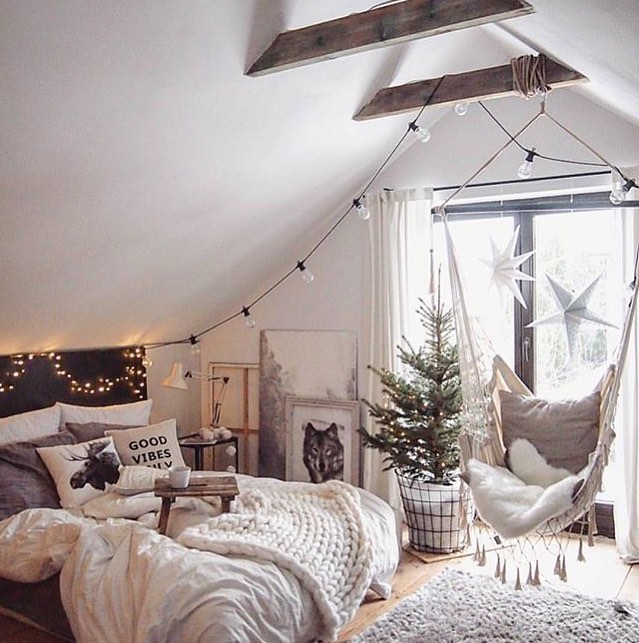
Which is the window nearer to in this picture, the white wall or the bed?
the white wall

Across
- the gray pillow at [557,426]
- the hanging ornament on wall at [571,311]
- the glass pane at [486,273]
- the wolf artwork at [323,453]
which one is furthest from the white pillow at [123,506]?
the glass pane at [486,273]

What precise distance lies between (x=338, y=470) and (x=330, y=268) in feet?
4.57

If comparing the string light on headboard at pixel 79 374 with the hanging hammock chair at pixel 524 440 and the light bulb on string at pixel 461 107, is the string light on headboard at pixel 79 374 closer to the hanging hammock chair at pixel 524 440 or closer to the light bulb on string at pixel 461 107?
the hanging hammock chair at pixel 524 440

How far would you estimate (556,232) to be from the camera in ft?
14.4

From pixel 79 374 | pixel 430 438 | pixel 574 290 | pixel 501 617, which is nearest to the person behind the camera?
pixel 501 617

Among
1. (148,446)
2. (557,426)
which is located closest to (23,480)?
(148,446)

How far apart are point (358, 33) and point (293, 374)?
265cm

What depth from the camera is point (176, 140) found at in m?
3.07

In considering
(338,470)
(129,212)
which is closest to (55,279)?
(129,212)

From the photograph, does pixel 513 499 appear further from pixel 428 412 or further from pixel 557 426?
pixel 428 412

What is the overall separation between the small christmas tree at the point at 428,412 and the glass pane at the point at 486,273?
0.49 m

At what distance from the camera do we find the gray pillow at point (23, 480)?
132 inches

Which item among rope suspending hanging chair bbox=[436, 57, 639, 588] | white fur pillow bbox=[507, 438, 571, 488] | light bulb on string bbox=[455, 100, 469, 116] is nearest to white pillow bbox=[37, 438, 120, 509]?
rope suspending hanging chair bbox=[436, 57, 639, 588]

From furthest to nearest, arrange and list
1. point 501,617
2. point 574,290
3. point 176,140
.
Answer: point 574,290 < point 501,617 < point 176,140
